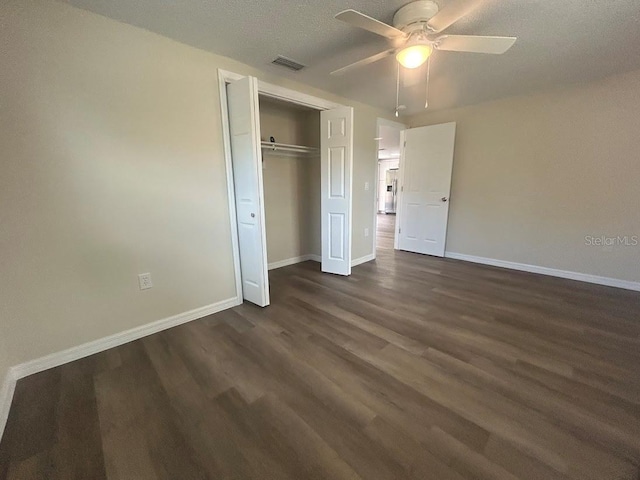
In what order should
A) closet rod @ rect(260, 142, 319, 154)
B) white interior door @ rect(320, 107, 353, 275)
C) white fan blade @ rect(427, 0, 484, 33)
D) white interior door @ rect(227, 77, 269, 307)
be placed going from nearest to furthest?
white fan blade @ rect(427, 0, 484, 33) < white interior door @ rect(227, 77, 269, 307) < white interior door @ rect(320, 107, 353, 275) < closet rod @ rect(260, 142, 319, 154)

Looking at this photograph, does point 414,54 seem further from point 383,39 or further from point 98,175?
point 98,175

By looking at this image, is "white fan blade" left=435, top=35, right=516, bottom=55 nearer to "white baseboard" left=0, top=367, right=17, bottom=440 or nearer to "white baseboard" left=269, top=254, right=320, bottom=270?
"white baseboard" left=269, top=254, right=320, bottom=270

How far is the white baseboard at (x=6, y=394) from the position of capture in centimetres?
135

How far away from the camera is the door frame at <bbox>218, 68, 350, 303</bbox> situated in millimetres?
2309

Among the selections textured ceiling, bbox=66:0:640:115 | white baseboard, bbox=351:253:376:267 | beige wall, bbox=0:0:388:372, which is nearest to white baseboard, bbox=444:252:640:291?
white baseboard, bbox=351:253:376:267

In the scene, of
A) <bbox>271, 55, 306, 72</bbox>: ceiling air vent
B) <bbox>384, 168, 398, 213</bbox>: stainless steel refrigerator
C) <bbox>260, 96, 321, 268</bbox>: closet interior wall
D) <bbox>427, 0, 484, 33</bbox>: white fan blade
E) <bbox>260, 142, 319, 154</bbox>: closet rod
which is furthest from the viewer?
<bbox>384, 168, 398, 213</bbox>: stainless steel refrigerator

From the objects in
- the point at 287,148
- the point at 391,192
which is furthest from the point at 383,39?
the point at 391,192

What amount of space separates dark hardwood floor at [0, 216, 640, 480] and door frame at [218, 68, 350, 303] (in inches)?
24.0

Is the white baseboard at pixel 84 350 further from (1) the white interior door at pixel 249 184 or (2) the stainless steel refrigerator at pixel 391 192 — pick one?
(2) the stainless steel refrigerator at pixel 391 192

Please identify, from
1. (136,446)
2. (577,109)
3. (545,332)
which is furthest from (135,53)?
(577,109)

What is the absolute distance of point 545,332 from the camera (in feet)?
6.87

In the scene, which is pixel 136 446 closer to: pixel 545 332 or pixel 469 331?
pixel 469 331

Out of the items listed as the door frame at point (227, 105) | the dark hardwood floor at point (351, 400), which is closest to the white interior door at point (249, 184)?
the door frame at point (227, 105)

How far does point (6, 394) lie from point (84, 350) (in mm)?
410
